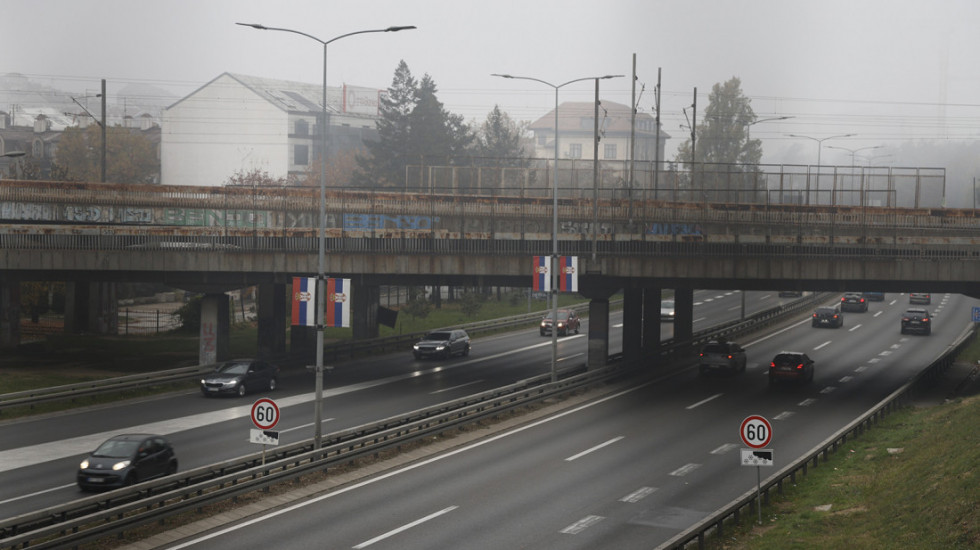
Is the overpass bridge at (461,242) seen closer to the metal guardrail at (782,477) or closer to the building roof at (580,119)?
the metal guardrail at (782,477)

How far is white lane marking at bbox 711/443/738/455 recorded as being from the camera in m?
31.4

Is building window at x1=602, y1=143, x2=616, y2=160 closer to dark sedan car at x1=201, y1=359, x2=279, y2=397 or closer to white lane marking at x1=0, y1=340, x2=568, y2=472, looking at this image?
white lane marking at x1=0, y1=340, x2=568, y2=472

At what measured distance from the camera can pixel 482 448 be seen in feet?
105

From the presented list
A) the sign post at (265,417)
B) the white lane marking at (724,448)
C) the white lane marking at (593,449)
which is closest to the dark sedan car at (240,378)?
the white lane marking at (593,449)

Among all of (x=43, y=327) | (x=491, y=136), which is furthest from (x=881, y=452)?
(x=491, y=136)

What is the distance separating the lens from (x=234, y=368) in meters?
43.3

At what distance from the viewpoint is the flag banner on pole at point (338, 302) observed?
28250 millimetres

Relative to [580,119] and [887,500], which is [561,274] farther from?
[580,119]

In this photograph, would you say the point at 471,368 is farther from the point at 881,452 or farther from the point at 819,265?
the point at 881,452

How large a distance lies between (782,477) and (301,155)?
115 meters

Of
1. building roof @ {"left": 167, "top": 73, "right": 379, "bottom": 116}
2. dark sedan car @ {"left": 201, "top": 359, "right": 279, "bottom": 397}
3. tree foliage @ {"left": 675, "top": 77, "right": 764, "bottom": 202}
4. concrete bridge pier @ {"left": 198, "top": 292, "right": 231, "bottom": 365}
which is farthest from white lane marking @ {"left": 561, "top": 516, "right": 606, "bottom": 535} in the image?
building roof @ {"left": 167, "top": 73, "right": 379, "bottom": 116}

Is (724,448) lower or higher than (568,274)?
lower

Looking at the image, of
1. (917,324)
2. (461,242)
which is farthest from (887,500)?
(917,324)

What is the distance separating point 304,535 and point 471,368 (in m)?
32.2
